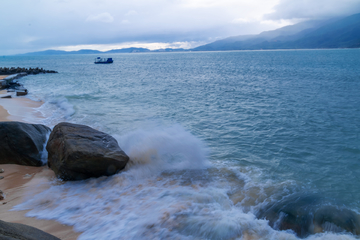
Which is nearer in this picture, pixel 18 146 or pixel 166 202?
pixel 166 202

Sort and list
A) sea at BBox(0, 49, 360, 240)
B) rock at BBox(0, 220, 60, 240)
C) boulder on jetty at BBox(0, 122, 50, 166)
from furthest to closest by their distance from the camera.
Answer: boulder on jetty at BBox(0, 122, 50, 166), sea at BBox(0, 49, 360, 240), rock at BBox(0, 220, 60, 240)

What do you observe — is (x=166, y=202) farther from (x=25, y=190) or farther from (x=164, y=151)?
(x=25, y=190)

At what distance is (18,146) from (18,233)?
5.21 metres

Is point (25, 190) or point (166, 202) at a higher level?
point (25, 190)

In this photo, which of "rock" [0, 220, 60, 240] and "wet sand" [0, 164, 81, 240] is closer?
"rock" [0, 220, 60, 240]

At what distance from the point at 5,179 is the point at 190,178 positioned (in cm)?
517

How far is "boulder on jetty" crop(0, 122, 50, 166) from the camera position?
277 inches

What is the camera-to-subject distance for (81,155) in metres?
6.17

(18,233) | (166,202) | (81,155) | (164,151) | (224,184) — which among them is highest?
(18,233)

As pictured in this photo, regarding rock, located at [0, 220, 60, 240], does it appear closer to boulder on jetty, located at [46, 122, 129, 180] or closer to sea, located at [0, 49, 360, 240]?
sea, located at [0, 49, 360, 240]

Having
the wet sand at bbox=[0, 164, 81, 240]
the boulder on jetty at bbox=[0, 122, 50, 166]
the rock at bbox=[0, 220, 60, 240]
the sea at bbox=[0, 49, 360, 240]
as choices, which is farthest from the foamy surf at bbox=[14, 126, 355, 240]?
the boulder on jetty at bbox=[0, 122, 50, 166]

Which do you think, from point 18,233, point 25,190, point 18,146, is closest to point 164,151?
point 25,190

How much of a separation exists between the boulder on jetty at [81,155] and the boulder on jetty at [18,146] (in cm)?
59

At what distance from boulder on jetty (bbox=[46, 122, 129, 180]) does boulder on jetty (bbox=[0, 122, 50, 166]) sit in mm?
587
